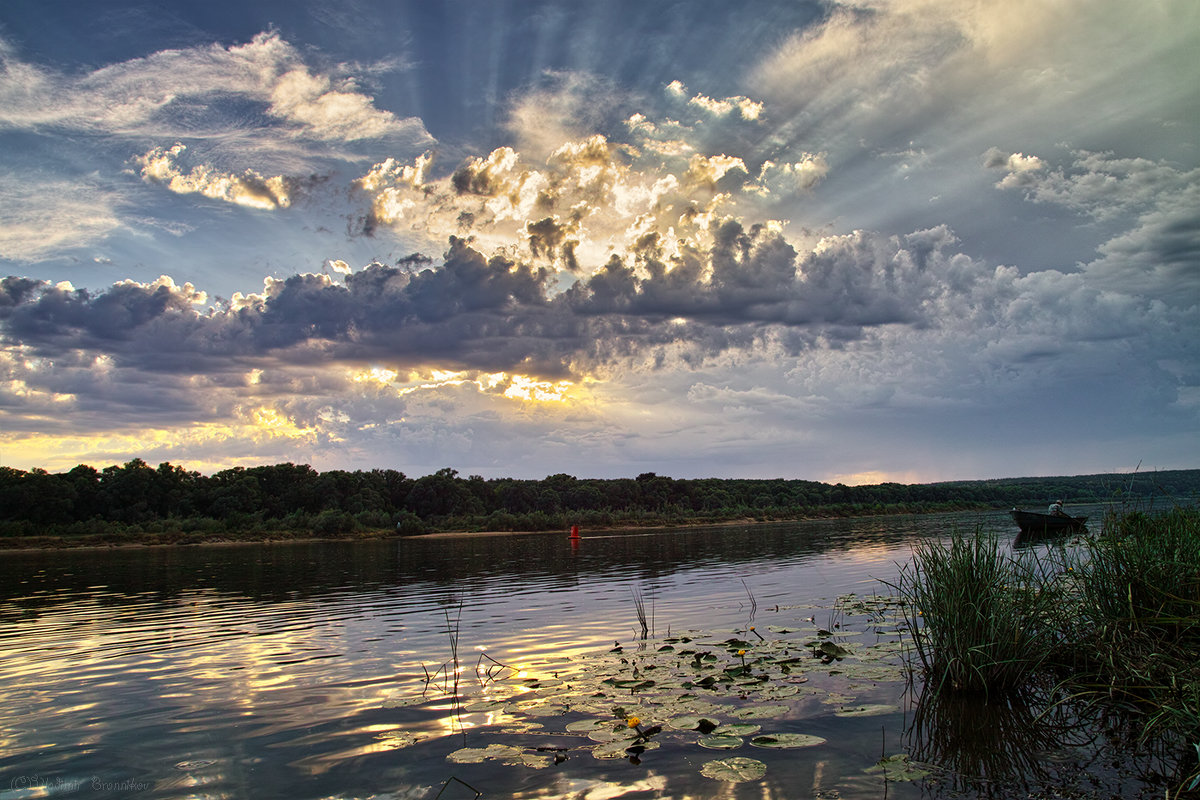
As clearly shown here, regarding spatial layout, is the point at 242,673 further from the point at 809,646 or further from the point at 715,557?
the point at 715,557

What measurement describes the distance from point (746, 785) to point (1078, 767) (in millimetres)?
4406

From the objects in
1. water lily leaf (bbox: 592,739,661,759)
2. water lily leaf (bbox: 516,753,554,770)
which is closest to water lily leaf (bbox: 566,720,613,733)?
water lily leaf (bbox: 592,739,661,759)

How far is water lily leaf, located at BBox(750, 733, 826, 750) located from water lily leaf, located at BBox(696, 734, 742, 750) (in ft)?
0.81

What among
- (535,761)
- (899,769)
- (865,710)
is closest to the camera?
(899,769)

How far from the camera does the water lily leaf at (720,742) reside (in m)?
9.93

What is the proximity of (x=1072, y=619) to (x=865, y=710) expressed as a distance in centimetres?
422

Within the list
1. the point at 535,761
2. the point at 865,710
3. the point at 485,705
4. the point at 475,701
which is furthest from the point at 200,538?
the point at 865,710

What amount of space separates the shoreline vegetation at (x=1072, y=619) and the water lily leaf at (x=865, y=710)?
79 centimetres

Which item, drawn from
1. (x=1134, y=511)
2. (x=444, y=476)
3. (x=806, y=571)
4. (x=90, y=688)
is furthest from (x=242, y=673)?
(x=444, y=476)

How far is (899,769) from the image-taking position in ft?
30.2

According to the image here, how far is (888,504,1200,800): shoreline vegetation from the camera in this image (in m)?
10.7

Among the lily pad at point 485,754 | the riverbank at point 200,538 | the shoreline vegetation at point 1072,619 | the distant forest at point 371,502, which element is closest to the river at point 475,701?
the lily pad at point 485,754

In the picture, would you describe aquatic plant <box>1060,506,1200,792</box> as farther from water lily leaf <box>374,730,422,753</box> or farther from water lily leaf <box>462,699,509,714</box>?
water lily leaf <box>374,730,422,753</box>

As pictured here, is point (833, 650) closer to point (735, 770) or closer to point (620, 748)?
point (620, 748)
